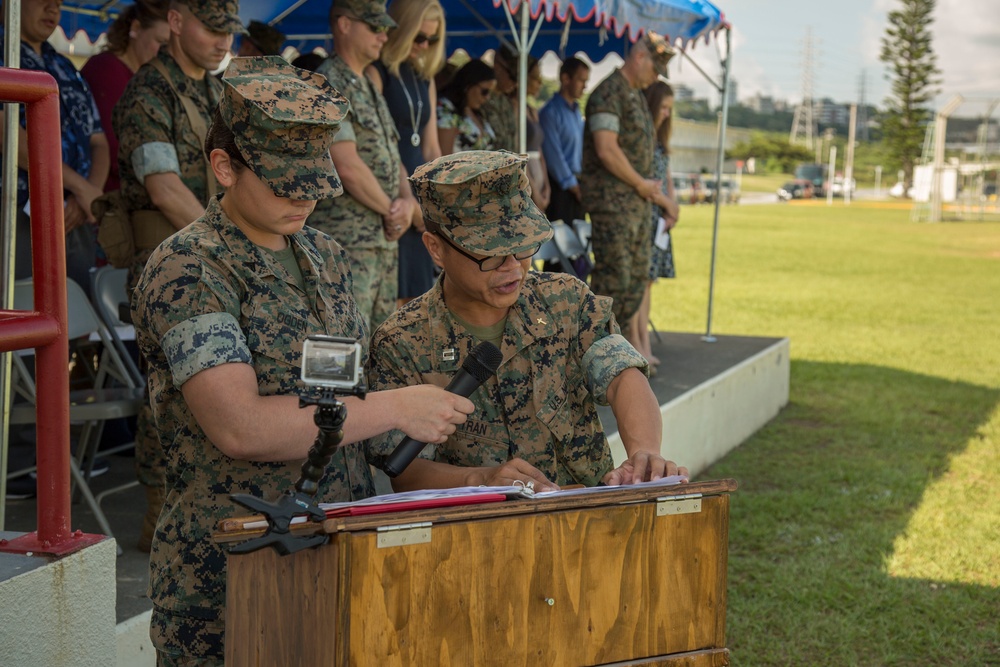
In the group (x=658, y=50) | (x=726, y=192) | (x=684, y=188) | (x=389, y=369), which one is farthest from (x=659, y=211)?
(x=726, y=192)

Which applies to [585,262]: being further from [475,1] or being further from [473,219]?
[473,219]

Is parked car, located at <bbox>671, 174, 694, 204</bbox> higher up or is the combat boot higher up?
parked car, located at <bbox>671, 174, 694, 204</bbox>

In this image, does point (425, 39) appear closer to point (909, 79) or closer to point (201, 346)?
point (201, 346)

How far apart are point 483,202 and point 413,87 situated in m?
3.27

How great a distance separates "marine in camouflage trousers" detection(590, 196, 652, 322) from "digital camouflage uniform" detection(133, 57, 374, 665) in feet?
16.8

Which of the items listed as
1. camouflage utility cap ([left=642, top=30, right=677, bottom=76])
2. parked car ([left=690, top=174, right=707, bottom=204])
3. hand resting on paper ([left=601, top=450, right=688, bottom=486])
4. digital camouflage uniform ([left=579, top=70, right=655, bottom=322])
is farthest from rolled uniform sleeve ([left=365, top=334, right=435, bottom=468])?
parked car ([left=690, top=174, right=707, bottom=204])

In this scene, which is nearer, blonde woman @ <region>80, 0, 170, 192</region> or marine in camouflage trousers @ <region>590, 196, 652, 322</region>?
blonde woman @ <region>80, 0, 170, 192</region>

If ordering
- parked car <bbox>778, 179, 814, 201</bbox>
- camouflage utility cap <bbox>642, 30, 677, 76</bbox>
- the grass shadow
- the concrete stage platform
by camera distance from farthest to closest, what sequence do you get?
parked car <bbox>778, 179, 814, 201</bbox> < camouflage utility cap <bbox>642, 30, 677, 76</bbox> < the grass shadow < the concrete stage platform

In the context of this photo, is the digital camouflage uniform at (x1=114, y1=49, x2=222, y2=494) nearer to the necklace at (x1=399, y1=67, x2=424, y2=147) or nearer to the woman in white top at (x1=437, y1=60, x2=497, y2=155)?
the necklace at (x1=399, y1=67, x2=424, y2=147)

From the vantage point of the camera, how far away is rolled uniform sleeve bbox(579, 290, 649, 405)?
2.54m

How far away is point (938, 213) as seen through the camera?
41.0 meters

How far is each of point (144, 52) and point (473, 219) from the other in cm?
352

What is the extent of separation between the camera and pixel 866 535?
571 centimetres

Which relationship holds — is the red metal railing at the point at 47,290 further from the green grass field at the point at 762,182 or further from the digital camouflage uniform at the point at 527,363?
the green grass field at the point at 762,182
